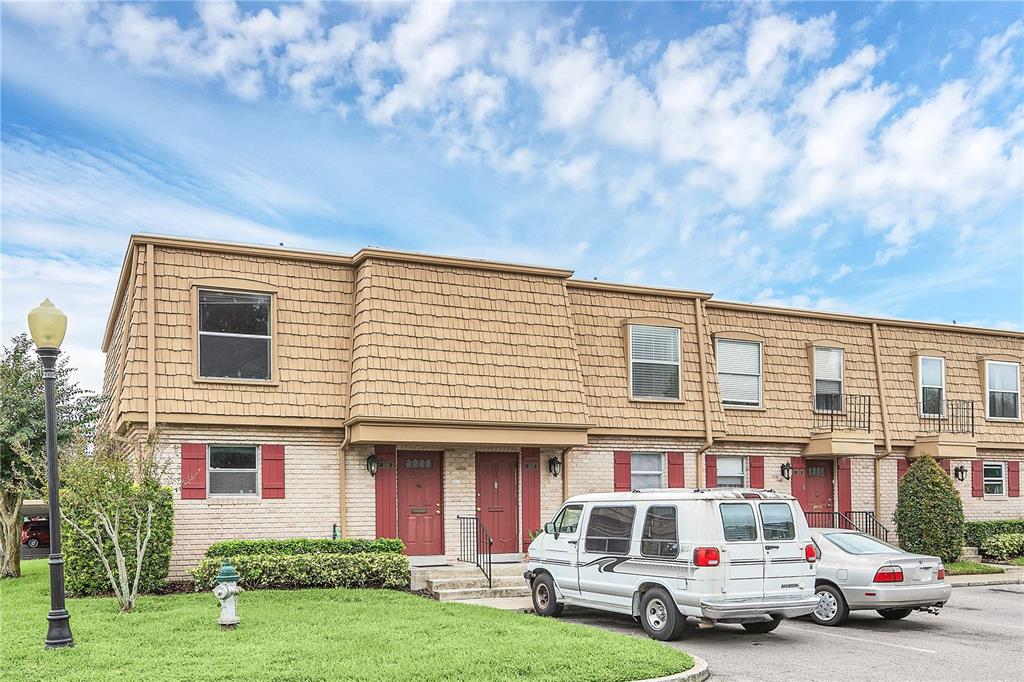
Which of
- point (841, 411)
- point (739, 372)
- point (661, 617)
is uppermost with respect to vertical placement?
point (739, 372)

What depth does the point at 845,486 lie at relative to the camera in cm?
2444

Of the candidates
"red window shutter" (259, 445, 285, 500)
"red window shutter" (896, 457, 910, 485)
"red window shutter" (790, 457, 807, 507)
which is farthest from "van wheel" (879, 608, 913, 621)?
"red window shutter" (896, 457, 910, 485)

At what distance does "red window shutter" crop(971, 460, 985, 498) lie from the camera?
26.5 m

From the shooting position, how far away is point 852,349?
Result: 82.0 ft

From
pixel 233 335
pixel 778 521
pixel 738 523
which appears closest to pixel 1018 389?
pixel 778 521

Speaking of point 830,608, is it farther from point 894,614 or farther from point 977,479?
point 977,479

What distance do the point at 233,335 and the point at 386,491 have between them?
4.23m

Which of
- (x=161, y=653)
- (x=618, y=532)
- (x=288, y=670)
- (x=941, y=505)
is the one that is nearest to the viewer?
(x=288, y=670)

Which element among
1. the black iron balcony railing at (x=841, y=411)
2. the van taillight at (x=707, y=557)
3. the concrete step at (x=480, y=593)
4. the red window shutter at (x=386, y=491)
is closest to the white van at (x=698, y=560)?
the van taillight at (x=707, y=557)

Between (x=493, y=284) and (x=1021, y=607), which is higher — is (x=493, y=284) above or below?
above

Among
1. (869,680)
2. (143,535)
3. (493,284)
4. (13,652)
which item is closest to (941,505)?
(493,284)

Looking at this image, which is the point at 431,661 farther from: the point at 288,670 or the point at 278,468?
the point at 278,468

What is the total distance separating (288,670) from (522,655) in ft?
8.31

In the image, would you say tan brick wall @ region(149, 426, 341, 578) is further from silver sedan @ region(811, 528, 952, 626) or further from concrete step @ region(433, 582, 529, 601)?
silver sedan @ region(811, 528, 952, 626)
